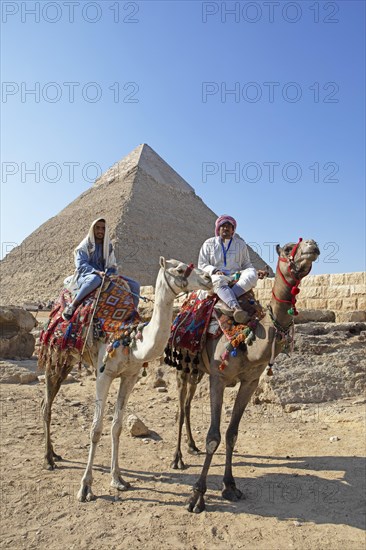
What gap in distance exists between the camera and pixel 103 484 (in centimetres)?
384

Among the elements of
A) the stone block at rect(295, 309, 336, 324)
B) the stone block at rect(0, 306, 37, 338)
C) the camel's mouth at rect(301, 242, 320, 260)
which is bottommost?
the stone block at rect(0, 306, 37, 338)

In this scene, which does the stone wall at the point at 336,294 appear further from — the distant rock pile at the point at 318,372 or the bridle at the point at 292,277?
the bridle at the point at 292,277

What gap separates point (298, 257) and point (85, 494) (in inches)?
94.9

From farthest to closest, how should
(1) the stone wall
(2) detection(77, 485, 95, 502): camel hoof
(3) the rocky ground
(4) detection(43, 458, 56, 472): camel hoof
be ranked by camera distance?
(1) the stone wall < (4) detection(43, 458, 56, 472): camel hoof < (2) detection(77, 485, 95, 502): camel hoof < (3) the rocky ground

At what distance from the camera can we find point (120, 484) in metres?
3.73

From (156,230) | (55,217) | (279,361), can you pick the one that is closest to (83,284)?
(279,361)

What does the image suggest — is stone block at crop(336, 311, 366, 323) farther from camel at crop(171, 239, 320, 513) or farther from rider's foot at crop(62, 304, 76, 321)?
rider's foot at crop(62, 304, 76, 321)

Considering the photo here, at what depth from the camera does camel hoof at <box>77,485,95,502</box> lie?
138 inches

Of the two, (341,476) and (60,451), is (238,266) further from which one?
(60,451)

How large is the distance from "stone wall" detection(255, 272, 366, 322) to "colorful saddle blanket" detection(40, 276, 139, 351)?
485cm

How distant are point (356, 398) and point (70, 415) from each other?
3.66m

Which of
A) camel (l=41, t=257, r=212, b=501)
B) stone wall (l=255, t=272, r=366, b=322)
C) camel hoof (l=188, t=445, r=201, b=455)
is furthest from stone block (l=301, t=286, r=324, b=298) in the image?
camel (l=41, t=257, r=212, b=501)

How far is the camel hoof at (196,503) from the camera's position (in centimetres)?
335

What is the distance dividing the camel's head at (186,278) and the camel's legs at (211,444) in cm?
82
